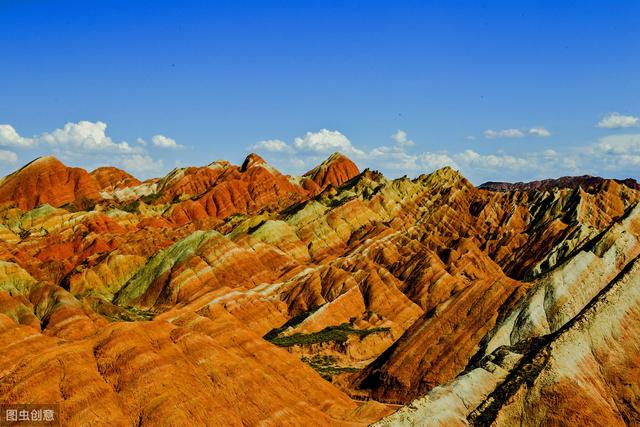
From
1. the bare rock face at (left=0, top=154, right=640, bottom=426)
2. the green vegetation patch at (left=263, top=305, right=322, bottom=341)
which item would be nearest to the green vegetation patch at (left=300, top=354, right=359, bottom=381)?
the bare rock face at (left=0, top=154, right=640, bottom=426)

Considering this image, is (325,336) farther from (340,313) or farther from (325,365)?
(340,313)

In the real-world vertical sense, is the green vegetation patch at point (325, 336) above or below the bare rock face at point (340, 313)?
below

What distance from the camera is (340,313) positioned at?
127 metres

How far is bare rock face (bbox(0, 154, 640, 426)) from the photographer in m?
49.5

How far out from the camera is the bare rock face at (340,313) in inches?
1948

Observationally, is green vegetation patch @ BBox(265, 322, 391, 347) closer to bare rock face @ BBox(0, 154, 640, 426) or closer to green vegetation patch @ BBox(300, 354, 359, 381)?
bare rock face @ BBox(0, 154, 640, 426)

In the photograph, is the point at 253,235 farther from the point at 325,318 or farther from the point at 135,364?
the point at 135,364

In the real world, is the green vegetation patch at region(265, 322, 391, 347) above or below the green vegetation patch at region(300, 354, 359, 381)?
above

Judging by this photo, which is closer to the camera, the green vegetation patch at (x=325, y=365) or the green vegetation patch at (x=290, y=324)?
the green vegetation patch at (x=325, y=365)

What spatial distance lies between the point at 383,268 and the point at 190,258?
1429 inches

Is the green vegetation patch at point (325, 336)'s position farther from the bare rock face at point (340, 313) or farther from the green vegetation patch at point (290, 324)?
the green vegetation patch at point (290, 324)

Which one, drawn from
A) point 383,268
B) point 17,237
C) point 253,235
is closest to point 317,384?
point 383,268

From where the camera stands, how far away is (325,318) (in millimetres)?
124250

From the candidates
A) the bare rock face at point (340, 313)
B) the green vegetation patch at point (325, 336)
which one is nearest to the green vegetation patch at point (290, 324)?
the bare rock face at point (340, 313)
